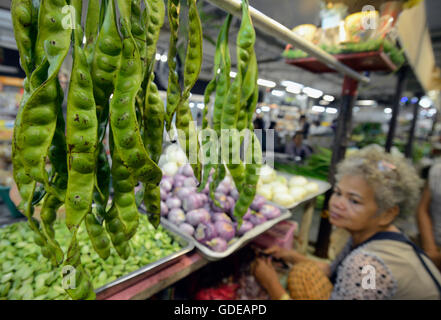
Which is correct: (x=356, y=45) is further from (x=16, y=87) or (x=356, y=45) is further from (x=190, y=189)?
(x=16, y=87)

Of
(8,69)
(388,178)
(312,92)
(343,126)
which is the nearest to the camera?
(388,178)

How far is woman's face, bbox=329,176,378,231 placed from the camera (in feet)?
5.59

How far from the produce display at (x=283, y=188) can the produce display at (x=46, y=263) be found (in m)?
1.32

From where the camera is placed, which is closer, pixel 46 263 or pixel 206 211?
pixel 46 263

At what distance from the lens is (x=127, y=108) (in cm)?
51

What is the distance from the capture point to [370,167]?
5.74 feet

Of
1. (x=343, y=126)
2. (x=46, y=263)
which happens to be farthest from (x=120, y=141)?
(x=343, y=126)

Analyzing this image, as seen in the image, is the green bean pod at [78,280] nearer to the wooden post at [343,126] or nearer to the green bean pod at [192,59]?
the green bean pod at [192,59]

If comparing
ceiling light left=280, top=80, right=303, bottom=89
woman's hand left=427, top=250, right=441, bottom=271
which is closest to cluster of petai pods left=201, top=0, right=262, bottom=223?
woman's hand left=427, top=250, right=441, bottom=271

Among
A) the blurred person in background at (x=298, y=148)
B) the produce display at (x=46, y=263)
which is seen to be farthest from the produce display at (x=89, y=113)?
the blurred person in background at (x=298, y=148)

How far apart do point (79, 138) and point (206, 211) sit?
1.53 meters

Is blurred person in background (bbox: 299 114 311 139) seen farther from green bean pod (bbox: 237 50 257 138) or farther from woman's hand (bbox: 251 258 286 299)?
green bean pod (bbox: 237 50 257 138)

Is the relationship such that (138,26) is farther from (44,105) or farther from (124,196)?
(124,196)

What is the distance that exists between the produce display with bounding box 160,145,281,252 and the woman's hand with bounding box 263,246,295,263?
37cm
